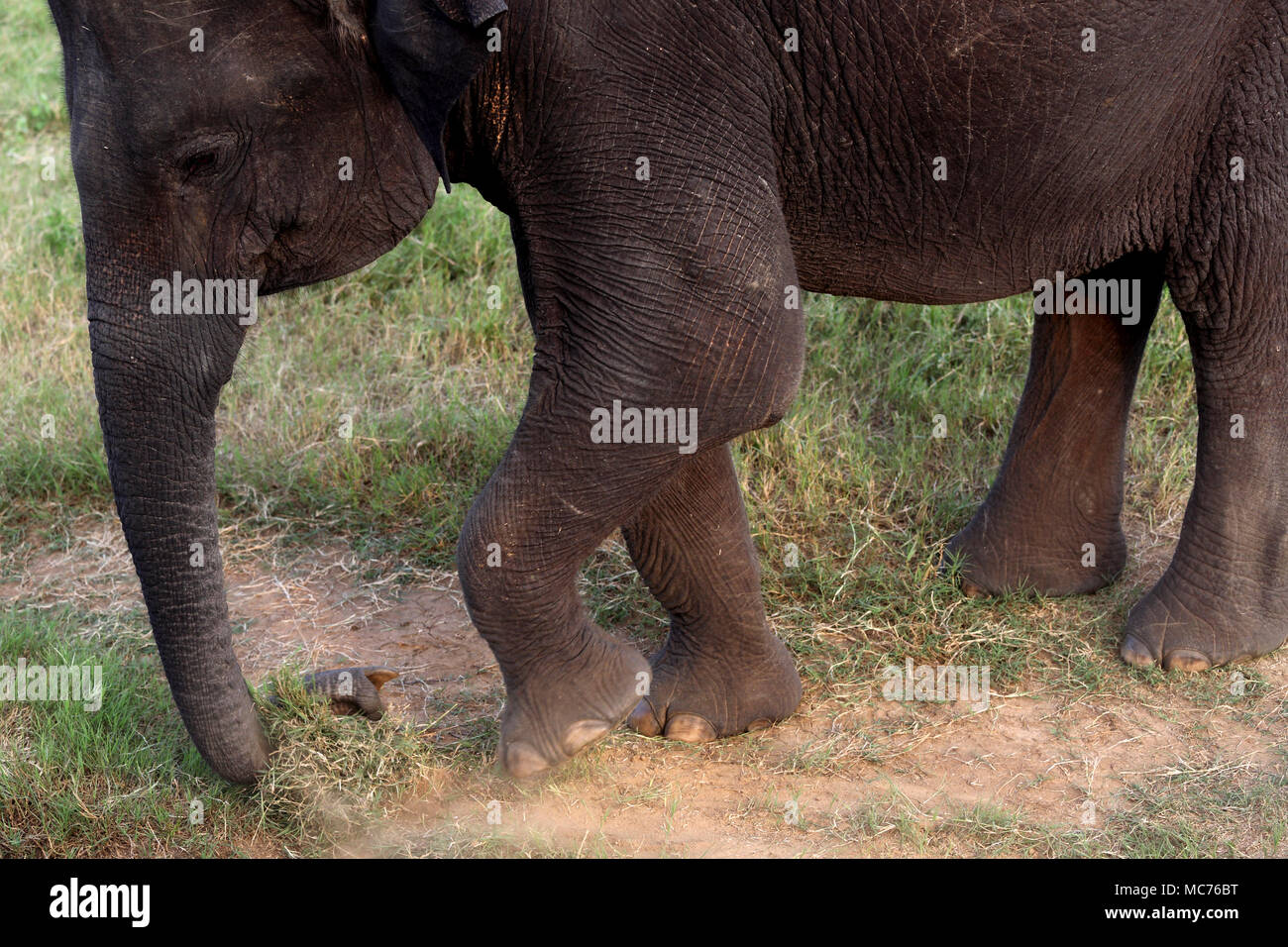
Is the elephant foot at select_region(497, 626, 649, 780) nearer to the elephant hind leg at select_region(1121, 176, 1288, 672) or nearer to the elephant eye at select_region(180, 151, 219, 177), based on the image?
the elephant eye at select_region(180, 151, 219, 177)

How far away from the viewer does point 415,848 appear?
339cm

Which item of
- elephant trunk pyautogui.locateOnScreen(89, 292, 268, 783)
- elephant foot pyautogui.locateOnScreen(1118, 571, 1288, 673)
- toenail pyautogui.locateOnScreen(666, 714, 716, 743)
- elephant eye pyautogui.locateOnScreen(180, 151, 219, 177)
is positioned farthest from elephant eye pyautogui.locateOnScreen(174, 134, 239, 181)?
elephant foot pyautogui.locateOnScreen(1118, 571, 1288, 673)

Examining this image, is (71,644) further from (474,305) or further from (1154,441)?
(1154,441)

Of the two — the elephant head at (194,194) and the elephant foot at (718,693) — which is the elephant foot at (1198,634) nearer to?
the elephant foot at (718,693)

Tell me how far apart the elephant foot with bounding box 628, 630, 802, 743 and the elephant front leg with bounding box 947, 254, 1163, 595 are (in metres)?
0.87

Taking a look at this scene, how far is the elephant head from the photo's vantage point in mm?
2869

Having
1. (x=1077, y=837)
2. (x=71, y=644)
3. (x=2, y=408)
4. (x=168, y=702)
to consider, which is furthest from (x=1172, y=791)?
(x=2, y=408)

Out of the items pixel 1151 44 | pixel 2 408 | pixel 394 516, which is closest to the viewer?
pixel 1151 44

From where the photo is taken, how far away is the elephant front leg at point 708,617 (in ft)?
12.4

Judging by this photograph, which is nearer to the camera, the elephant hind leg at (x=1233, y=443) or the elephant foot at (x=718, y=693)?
the elephant hind leg at (x=1233, y=443)

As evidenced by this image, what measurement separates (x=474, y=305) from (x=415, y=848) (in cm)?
272

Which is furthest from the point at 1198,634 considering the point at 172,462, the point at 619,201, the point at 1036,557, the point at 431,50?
the point at 172,462

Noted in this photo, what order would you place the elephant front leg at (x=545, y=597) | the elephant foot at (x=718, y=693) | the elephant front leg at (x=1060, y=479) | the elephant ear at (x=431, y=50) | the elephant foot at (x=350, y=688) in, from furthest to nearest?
the elephant front leg at (x=1060, y=479)
the elephant foot at (x=718, y=693)
the elephant foot at (x=350, y=688)
the elephant front leg at (x=545, y=597)
the elephant ear at (x=431, y=50)

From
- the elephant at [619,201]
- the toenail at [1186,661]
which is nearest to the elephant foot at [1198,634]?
the toenail at [1186,661]
